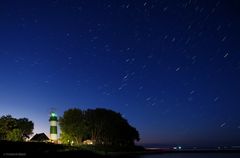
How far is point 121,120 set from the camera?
13550cm

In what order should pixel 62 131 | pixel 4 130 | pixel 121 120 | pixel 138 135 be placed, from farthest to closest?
pixel 138 135 < pixel 121 120 < pixel 62 131 < pixel 4 130

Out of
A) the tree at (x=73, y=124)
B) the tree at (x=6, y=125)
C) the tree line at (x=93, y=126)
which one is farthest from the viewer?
the tree line at (x=93, y=126)

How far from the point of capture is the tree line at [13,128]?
360 ft

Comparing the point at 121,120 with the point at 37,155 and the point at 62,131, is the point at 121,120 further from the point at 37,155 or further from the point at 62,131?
the point at 37,155

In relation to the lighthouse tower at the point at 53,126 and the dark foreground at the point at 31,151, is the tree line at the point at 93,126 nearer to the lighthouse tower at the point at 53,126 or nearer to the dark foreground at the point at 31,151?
the lighthouse tower at the point at 53,126

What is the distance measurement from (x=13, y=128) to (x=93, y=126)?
25897 millimetres

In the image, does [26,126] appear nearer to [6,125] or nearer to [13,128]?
[13,128]

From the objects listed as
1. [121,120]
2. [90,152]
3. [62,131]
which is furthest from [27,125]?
[90,152]

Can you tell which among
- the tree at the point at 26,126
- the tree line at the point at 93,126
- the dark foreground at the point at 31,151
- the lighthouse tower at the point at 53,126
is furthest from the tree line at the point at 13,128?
the dark foreground at the point at 31,151

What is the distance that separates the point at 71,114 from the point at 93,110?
922 cm

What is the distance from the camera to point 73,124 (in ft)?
389

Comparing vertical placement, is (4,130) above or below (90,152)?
above

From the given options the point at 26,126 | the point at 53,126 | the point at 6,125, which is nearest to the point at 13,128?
the point at 6,125

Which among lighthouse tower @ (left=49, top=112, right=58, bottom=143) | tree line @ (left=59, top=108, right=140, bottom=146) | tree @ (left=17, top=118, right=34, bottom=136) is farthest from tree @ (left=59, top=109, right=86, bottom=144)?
tree @ (left=17, top=118, right=34, bottom=136)
